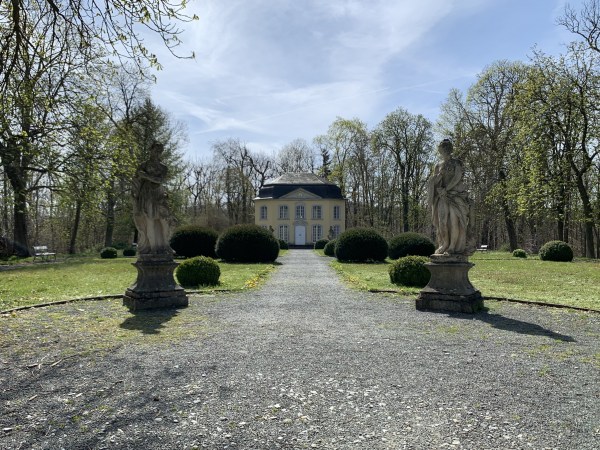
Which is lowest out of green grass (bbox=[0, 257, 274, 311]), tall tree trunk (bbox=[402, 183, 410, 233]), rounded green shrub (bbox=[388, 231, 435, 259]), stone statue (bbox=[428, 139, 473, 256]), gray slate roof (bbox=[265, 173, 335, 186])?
green grass (bbox=[0, 257, 274, 311])

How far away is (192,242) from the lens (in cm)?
2194

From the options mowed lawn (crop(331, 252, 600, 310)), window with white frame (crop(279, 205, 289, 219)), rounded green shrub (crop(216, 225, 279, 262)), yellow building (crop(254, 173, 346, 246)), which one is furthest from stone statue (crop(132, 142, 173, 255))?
window with white frame (crop(279, 205, 289, 219))

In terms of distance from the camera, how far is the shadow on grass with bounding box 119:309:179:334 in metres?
6.44

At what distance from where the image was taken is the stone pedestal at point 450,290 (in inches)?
315

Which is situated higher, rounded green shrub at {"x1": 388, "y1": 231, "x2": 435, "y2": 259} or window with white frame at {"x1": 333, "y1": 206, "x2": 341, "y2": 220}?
window with white frame at {"x1": 333, "y1": 206, "x2": 341, "y2": 220}

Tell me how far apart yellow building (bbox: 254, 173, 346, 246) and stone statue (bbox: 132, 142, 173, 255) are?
133ft

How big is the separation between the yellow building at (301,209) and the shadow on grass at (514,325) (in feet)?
135

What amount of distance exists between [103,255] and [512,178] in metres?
23.4

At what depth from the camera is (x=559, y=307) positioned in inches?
335

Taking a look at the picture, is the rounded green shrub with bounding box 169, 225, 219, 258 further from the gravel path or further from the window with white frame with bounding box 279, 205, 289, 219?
the window with white frame with bounding box 279, 205, 289, 219

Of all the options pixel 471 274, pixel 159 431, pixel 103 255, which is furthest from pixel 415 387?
pixel 103 255

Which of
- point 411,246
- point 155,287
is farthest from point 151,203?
point 411,246

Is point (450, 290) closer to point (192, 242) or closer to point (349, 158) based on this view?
point (192, 242)

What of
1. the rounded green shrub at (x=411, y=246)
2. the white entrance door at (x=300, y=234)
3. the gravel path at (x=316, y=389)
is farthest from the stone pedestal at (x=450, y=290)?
the white entrance door at (x=300, y=234)
